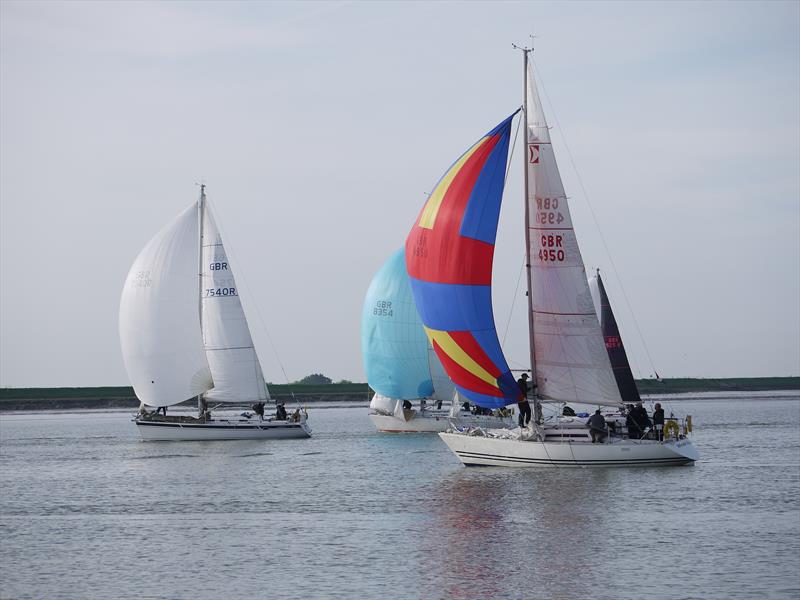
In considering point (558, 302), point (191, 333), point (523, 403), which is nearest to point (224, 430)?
point (191, 333)

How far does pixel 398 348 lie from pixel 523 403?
Answer: 2518cm

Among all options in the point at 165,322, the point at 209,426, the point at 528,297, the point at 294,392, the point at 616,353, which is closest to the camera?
the point at 528,297

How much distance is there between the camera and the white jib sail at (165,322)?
5800cm

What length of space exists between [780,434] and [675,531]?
120ft

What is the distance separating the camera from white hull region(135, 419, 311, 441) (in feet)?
192

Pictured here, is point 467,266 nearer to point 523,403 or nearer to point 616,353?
point 523,403

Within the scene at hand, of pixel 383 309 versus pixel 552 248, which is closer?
pixel 552 248

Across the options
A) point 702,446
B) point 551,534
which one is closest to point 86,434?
point 702,446

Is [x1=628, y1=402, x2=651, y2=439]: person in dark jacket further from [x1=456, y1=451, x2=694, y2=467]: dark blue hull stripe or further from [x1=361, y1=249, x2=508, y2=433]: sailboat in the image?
[x1=361, y1=249, x2=508, y2=433]: sailboat

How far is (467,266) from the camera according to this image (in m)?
37.7

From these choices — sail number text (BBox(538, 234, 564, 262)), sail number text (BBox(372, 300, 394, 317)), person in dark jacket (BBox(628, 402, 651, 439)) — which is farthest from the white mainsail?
sail number text (BBox(538, 234, 564, 262))

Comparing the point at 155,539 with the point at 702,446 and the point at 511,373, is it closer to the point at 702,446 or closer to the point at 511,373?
the point at 511,373

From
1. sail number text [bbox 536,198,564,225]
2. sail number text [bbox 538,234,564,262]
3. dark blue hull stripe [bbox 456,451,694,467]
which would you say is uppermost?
sail number text [bbox 536,198,564,225]

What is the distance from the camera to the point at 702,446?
51.9 meters
